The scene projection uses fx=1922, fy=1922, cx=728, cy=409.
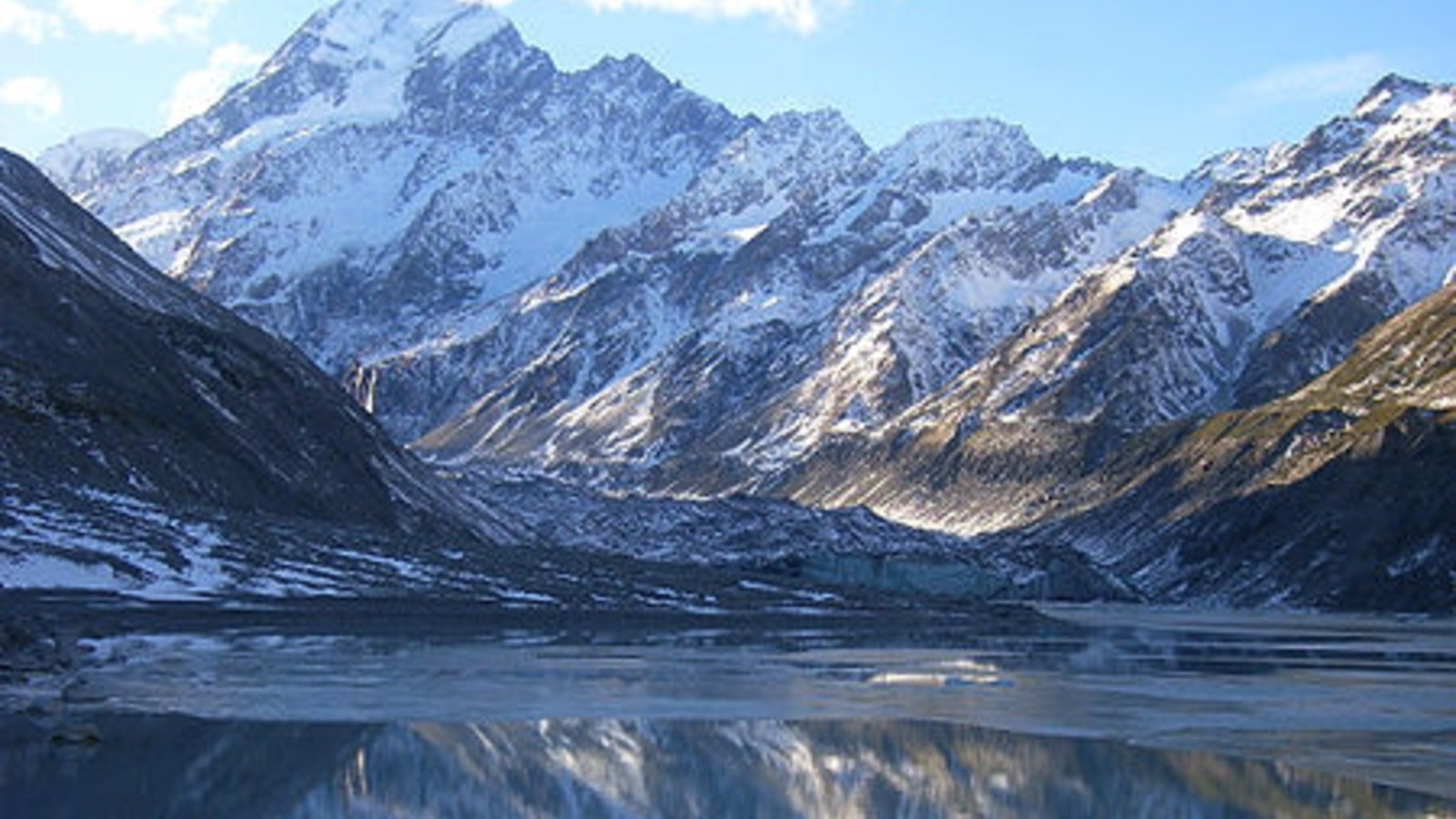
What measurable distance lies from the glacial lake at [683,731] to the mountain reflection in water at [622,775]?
156 mm

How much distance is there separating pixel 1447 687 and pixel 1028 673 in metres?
18.8

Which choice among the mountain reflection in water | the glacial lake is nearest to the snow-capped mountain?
the glacial lake

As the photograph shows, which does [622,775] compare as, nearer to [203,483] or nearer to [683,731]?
[683,731]

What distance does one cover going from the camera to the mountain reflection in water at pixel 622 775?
147 feet

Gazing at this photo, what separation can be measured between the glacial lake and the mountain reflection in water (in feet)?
0.51

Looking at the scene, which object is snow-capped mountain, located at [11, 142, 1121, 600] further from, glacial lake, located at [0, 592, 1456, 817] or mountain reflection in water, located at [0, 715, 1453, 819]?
mountain reflection in water, located at [0, 715, 1453, 819]

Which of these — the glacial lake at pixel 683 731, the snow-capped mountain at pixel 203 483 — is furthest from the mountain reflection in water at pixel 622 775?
the snow-capped mountain at pixel 203 483

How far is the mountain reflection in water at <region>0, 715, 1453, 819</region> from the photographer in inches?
1761

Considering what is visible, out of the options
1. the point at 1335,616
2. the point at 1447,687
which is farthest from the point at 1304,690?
the point at 1335,616

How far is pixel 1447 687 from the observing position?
277ft

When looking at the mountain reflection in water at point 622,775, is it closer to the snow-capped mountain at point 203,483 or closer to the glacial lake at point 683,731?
the glacial lake at point 683,731

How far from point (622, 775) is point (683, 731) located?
34.6 feet

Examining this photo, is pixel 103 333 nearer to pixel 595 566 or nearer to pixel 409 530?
pixel 409 530

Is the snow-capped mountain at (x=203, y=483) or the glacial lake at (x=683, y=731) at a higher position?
the snow-capped mountain at (x=203, y=483)
